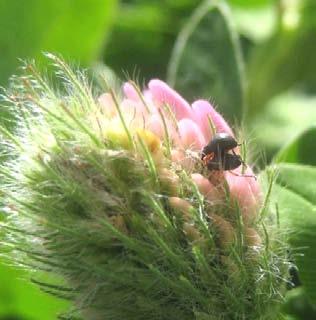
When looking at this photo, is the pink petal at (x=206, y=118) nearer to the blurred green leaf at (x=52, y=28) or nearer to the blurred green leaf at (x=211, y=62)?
the blurred green leaf at (x=211, y=62)

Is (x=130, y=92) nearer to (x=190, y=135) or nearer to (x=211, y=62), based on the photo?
(x=190, y=135)

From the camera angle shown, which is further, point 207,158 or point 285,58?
point 285,58

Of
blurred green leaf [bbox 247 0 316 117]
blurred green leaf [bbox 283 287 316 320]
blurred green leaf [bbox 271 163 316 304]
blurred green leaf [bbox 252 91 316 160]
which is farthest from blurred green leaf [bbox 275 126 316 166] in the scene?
blurred green leaf [bbox 247 0 316 117]

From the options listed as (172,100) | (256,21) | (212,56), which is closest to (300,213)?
Answer: (172,100)

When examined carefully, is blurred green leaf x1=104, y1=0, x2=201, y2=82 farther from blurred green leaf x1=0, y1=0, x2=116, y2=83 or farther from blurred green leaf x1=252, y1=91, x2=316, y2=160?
blurred green leaf x1=252, y1=91, x2=316, y2=160

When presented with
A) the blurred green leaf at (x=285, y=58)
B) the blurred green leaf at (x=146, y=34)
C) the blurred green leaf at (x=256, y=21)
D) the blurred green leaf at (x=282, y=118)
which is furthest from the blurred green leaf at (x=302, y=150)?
the blurred green leaf at (x=146, y=34)

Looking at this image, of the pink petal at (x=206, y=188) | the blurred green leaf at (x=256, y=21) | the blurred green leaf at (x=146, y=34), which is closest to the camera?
the pink petal at (x=206, y=188)

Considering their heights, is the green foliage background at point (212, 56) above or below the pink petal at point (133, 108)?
Result: above
